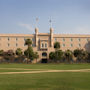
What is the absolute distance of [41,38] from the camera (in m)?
108

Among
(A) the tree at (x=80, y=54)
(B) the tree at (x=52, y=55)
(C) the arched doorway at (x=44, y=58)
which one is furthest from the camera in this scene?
(C) the arched doorway at (x=44, y=58)

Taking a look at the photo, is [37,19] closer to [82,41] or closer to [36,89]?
[82,41]

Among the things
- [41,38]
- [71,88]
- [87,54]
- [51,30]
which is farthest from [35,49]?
[71,88]

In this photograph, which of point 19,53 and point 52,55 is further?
point 19,53

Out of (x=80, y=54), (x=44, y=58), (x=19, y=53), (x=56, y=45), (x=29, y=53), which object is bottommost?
(x=44, y=58)

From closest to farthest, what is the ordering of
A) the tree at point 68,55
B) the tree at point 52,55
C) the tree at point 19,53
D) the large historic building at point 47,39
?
the tree at point 52,55 < the tree at point 68,55 < the tree at point 19,53 < the large historic building at point 47,39

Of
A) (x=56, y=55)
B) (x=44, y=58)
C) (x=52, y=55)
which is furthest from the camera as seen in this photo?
(x=44, y=58)

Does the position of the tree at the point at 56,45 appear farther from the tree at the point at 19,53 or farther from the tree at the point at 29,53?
the tree at the point at 19,53

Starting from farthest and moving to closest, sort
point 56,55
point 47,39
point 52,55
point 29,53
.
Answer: point 47,39 < point 52,55 < point 56,55 < point 29,53

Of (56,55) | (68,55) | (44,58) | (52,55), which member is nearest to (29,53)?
(44,58)

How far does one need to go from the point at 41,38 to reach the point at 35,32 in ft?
18.3

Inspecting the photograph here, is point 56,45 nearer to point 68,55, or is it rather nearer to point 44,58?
point 68,55

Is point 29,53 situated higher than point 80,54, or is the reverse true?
point 29,53

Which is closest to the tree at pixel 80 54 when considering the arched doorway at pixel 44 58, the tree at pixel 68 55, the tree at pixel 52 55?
the tree at pixel 68 55
